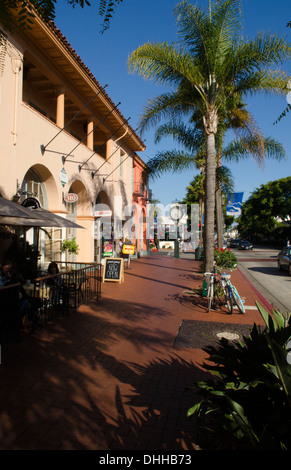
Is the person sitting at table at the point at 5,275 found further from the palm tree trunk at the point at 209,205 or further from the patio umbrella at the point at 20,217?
the palm tree trunk at the point at 209,205

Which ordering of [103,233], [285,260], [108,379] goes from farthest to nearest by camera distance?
[103,233] < [285,260] < [108,379]

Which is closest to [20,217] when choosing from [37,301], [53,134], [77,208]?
[37,301]

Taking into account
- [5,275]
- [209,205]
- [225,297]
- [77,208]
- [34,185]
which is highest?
[34,185]

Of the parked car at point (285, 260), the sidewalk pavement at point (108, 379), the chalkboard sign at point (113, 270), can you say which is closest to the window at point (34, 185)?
→ the chalkboard sign at point (113, 270)

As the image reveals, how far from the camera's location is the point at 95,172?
16.5 metres

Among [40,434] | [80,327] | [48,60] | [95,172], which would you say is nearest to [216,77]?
[48,60]

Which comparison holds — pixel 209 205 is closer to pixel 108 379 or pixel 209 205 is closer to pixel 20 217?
pixel 20 217

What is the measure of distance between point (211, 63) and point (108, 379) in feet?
33.0

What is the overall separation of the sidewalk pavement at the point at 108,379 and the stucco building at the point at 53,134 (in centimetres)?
488

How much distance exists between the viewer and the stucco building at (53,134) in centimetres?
960

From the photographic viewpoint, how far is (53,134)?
12180 millimetres
